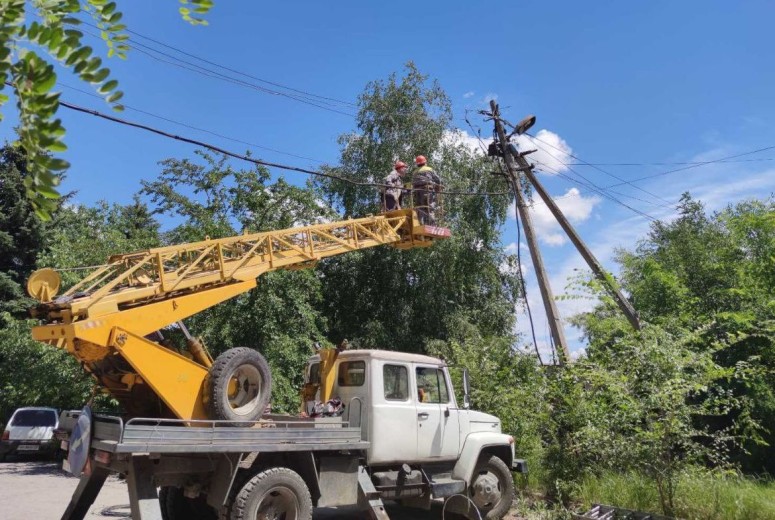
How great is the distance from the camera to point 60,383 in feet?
53.4

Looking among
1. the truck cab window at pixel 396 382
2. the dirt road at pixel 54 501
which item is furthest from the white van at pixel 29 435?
the truck cab window at pixel 396 382

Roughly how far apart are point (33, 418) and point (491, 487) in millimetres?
15444

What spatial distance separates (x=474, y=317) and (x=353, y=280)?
197 inches

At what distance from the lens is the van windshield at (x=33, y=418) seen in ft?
58.9

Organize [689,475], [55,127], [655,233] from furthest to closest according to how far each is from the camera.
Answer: [655,233], [689,475], [55,127]

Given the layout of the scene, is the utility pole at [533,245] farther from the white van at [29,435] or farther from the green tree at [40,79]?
the white van at [29,435]

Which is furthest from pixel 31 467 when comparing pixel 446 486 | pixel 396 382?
pixel 446 486

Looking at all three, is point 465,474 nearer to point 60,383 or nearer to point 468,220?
point 60,383

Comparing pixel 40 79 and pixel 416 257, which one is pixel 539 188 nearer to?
pixel 416 257

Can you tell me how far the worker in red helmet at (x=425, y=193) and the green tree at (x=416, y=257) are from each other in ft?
34.2

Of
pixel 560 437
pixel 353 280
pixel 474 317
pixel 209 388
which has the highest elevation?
pixel 353 280

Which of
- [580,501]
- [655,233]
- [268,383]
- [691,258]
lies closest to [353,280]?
[691,258]

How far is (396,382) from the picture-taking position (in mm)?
8617

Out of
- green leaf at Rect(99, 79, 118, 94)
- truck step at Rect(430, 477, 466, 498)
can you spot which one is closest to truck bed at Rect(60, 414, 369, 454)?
truck step at Rect(430, 477, 466, 498)
